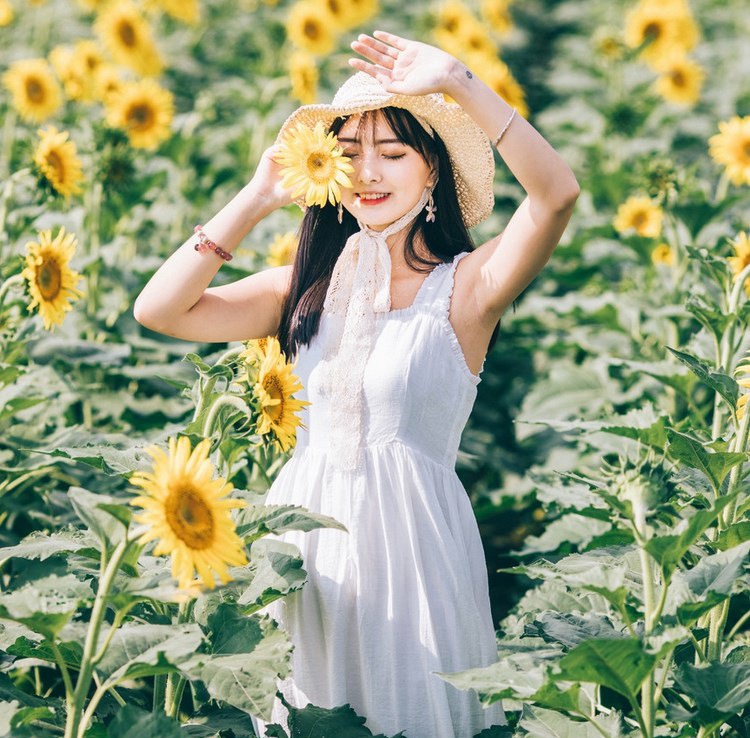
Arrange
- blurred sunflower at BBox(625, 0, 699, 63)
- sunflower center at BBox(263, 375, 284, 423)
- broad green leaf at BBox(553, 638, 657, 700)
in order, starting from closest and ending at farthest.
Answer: broad green leaf at BBox(553, 638, 657, 700) → sunflower center at BBox(263, 375, 284, 423) → blurred sunflower at BBox(625, 0, 699, 63)

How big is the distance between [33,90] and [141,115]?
632 millimetres

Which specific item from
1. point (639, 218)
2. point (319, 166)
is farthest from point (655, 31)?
point (319, 166)

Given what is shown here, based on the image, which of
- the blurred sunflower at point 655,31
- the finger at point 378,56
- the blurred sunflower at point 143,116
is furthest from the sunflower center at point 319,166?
the blurred sunflower at point 655,31

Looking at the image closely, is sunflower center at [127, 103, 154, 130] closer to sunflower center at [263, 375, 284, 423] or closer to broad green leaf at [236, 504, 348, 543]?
sunflower center at [263, 375, 284, 423]

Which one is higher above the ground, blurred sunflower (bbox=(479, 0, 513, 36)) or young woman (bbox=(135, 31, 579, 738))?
blurred sunflower (bbox=(479, 0, 513, 36))

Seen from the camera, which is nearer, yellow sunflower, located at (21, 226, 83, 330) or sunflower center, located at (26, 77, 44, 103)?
yellow sunflower, located at (21, 226, 83, 330)

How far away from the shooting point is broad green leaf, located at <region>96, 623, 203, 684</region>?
1713 millimetres

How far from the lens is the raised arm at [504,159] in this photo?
212cm

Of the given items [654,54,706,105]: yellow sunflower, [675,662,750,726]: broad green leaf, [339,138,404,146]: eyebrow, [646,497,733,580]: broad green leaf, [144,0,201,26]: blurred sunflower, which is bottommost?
[675,662,750,726]: broad green leaf

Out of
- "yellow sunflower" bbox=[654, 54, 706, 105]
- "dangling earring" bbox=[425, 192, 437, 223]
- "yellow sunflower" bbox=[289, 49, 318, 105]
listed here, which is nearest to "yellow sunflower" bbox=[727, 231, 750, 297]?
"dangling earring" bbox=[425, 192, 437, 223]

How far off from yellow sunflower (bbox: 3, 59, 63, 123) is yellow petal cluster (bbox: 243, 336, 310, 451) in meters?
3.48

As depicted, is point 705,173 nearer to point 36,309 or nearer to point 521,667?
point 36,309

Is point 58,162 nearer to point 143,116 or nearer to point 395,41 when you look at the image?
point 143,116

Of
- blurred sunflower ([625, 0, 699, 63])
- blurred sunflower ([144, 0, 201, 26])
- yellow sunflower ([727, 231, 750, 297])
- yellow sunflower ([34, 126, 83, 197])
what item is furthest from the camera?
blurred sunflower ([144, 0, 201, 26])
